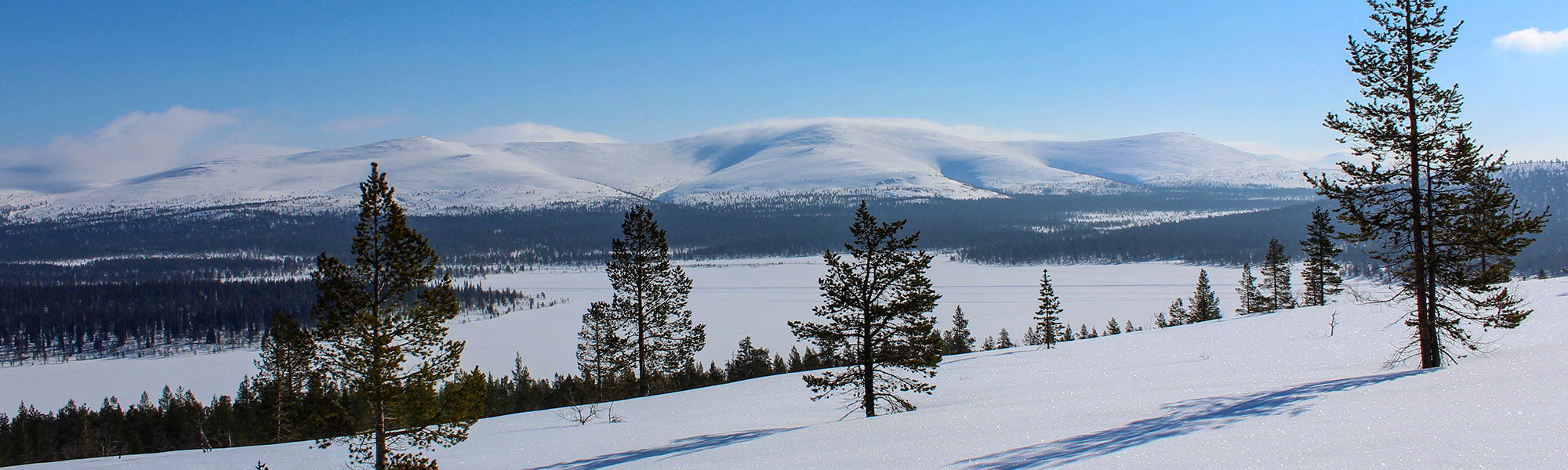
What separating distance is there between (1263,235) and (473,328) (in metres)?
192

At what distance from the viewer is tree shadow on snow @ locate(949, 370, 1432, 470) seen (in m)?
9.55

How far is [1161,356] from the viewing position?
24766 millimetres

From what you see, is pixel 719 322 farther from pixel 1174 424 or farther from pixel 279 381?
pixel 1174 424

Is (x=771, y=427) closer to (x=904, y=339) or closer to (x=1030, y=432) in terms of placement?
(x=904, y=339)

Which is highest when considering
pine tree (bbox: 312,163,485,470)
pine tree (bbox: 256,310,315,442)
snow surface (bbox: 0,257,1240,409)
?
pine tree (bbox: 312,163,485,470)

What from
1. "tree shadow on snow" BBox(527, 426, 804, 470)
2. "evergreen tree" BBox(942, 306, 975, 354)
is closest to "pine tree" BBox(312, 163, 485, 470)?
"tree shadow on snow" BBox(527, 426, 804, 470)

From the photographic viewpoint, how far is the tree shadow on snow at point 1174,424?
955 cm

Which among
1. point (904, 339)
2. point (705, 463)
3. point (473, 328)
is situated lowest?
point (473, 328)

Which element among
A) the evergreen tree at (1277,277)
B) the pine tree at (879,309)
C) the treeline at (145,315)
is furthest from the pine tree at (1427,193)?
the treeline at (145,315)

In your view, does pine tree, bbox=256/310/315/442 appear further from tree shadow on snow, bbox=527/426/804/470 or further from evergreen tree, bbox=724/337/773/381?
tree shadow on snow, bbox=527/426/804/470

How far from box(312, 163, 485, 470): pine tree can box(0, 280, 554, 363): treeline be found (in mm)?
113750

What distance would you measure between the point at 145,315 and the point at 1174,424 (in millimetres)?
163403

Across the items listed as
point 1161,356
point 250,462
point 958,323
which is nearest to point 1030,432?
point 1161,356

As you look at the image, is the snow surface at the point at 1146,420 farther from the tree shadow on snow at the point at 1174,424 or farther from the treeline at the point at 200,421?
the treeline at the point at 200,421
